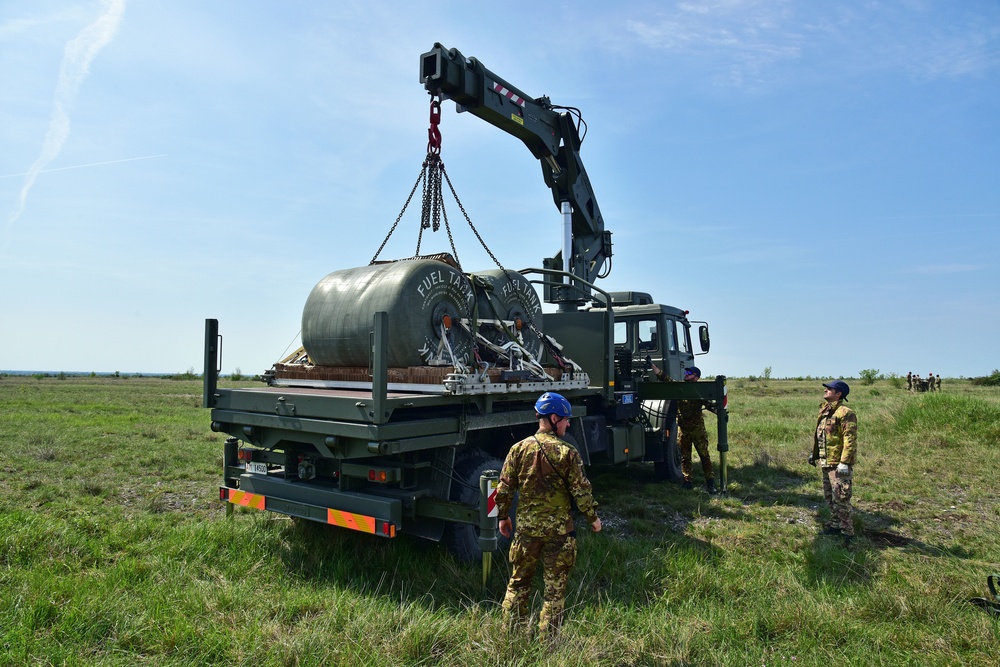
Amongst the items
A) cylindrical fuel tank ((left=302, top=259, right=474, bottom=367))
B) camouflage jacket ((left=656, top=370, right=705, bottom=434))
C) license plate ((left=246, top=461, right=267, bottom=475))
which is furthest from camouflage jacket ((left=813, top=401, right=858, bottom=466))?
license plate ((left=246, top=461, right=267, bottom=475))

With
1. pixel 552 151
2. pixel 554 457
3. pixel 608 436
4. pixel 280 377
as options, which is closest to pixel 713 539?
pixel 608 436

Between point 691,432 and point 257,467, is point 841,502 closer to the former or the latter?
point 691,432

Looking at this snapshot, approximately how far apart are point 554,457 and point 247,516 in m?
4.74

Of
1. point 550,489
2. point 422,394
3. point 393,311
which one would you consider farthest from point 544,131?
point 550,489

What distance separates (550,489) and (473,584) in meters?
1.37

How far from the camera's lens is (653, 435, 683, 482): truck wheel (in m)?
10.2

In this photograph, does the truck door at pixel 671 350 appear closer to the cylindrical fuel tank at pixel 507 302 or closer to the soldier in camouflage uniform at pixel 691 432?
the soldier in camouflage uniform at pixel 691 432

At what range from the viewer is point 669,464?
10195 millimetres

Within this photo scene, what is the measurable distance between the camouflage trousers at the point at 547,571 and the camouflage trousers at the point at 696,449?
19.9ft

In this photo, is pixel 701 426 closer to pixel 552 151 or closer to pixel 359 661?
pixel 552 151

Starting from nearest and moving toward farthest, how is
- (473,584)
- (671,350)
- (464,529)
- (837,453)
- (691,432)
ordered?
(473,584) < (464,529) < (837,453) < (691,432) < (671,350)

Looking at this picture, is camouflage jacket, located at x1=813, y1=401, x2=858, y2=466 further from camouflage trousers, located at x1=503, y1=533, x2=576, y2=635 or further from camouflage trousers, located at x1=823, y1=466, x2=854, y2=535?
camouflage trousers, located at x1=503, y1=533, x2=576, y2=635

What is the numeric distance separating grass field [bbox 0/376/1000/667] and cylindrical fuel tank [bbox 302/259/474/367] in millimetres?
1785

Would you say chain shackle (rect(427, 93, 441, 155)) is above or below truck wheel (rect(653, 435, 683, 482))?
above
